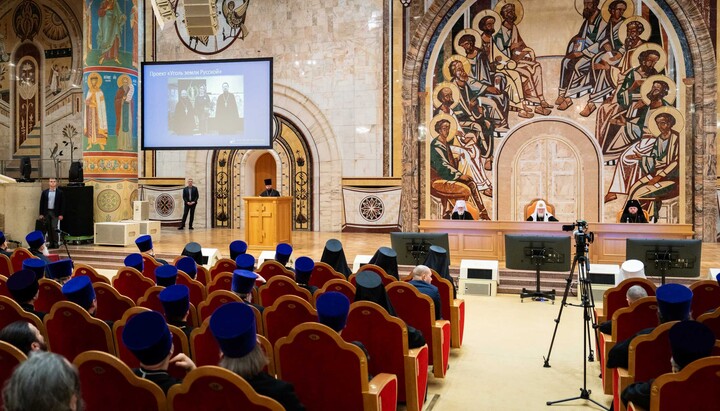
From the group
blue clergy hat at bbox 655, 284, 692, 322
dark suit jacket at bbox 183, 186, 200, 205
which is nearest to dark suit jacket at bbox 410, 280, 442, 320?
blue clergy hat at bbox 655, 284, 692, 322

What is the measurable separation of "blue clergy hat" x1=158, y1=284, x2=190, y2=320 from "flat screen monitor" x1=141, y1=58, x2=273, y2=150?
8159 mm

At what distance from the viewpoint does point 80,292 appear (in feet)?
13.2

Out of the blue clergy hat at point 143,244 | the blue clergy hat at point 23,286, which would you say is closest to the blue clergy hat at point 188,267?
the blue clergy hat at point 143,244

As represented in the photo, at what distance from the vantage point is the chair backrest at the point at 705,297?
16.8 feet

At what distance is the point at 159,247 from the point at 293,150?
16.7 ft

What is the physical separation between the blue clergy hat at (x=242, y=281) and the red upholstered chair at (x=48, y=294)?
4.58 feet

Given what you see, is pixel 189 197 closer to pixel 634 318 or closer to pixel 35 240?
pixel 35 240

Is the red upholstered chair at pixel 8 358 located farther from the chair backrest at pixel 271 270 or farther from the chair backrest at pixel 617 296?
the chair backrest at pixel 617 296

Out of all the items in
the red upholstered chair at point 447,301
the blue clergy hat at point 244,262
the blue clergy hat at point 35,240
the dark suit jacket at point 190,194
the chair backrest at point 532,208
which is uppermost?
the dark suit jacket at point 190,194

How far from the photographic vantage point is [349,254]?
37.8ft

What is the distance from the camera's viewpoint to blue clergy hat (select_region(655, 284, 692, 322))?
3656 millimetres

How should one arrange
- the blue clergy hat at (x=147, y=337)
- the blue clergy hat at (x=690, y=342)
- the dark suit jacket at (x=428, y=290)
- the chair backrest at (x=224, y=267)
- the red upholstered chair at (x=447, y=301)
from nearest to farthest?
the blue clergy hat at (x=147, y=337) → the blue clergy hat at (x=690, y=342) → the dark suit jacket at (x=428, y=290) → the red upholstered chair at (x=447, y=301) → the chair backrest at (x=224, y=267)

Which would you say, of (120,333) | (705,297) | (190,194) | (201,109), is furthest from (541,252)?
(190,194)

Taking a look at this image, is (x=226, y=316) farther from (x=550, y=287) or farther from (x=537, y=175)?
(x=537, y=175)
